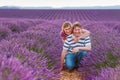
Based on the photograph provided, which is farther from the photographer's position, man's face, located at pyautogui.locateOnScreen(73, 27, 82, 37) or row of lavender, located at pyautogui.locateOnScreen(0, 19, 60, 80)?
man's face, located at pyautogui.locateOnScreen(73, 27, 82, 37)

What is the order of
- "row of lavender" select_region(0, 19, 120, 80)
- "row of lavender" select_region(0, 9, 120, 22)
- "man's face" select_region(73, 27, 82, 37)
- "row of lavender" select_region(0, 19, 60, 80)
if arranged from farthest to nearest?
"row of lavender" select_region(0, 9, 120, 22) → "man's face" select_region(73, 27, 82, 37) → "row of lavender" select_region(0, 19, 120, 80) → "row of lavender" select_region(0, 19, 60, 80)

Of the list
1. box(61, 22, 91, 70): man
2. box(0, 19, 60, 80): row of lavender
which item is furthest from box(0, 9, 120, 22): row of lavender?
box(0, 19, 60, 80): row of lavender

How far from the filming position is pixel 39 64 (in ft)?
13.8

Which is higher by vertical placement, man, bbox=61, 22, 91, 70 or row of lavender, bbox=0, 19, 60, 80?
row of lavender, bbox=0, 19, 60, 80

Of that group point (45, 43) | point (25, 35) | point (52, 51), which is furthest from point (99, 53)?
point (25, 35)

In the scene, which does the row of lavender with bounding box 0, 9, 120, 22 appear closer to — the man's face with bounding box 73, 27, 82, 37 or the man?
the man

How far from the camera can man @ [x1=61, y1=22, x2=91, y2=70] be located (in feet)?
19.5

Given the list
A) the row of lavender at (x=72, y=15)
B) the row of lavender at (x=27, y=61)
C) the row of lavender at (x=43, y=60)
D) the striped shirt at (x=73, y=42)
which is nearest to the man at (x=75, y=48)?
the striped shirt at (x=73, y=42)

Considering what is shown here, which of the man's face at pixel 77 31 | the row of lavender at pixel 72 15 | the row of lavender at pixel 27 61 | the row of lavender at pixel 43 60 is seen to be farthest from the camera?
the row of lavender at pixel 72 15

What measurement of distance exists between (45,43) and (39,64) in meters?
1.94

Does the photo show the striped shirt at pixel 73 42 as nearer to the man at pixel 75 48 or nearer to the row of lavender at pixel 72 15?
the man at pixel 75 48

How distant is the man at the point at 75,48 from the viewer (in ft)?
19.5

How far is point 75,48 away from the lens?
6.04 m

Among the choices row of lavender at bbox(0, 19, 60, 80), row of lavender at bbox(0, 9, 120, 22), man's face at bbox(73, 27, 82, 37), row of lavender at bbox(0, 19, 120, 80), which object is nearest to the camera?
row of lavender at bbox(0, 19, 60, 80)
